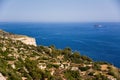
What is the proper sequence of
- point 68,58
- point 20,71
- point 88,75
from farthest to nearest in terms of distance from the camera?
point 68,58, point 88,75, point 20,71

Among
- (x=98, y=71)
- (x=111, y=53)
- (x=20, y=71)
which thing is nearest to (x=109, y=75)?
(x=98, y=71)

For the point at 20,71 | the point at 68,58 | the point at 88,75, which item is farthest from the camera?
the point at 68,58

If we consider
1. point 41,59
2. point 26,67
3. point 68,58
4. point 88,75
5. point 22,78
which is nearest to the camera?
point 22,78

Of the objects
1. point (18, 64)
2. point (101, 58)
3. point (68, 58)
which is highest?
point (18, 64)

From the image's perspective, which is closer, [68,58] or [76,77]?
[76,77]

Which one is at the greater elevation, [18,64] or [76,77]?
[18,64]

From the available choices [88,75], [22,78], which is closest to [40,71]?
[22,78]

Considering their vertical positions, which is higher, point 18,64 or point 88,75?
point 18,64

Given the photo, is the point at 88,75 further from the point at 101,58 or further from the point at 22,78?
the point at 101,58

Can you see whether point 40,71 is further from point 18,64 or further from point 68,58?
point 68,58
